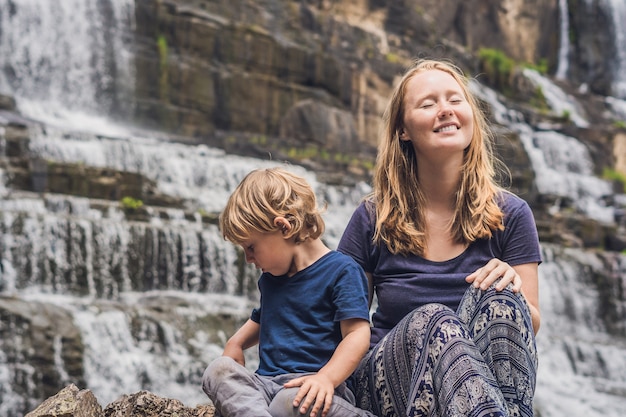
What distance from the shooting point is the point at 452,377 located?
7.66 feet

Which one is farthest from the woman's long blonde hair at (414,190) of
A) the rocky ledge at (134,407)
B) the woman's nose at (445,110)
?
the rocky ledge at (134,407)

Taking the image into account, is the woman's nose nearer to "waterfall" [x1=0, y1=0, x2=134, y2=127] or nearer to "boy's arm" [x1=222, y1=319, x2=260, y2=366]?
"boy's arm" [x1=222, y1=319, x2=260, y2=366]

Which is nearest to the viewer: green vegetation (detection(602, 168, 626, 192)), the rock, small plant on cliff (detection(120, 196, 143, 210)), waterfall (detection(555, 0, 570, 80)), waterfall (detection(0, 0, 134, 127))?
the rock

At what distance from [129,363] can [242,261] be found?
9.94 feet

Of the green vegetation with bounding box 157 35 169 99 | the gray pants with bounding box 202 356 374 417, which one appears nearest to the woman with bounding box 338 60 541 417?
the gray pants with bounding box 202 356 374 417

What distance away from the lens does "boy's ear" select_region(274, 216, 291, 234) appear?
104 inches

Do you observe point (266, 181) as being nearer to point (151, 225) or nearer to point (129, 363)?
point (129, 363)

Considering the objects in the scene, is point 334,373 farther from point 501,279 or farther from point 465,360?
point 501,279

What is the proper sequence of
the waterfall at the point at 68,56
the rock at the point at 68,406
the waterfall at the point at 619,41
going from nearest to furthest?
the rock at the point at 68,406, the waterfall at the point at 68,56, the waterfall at the point at 619,41

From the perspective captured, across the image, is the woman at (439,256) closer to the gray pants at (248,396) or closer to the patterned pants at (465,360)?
the patterned pants at (465,360)

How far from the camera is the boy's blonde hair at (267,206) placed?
104 inches

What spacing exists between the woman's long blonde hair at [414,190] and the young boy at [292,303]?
0.28m

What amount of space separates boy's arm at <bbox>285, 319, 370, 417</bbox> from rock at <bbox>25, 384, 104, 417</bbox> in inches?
31.8

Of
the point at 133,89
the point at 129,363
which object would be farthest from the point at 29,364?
the point at 133,89
